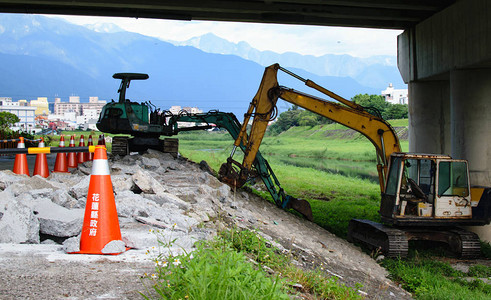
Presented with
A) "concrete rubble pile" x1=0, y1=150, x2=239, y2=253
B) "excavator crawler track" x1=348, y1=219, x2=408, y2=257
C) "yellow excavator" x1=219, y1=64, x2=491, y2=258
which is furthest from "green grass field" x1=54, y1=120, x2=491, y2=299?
"concrete rubble pile" x1=0, y1=150, x2=239, y2=253

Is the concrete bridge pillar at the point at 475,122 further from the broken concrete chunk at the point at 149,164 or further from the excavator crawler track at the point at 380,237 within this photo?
the broken concrete chunk at the point at 149,164

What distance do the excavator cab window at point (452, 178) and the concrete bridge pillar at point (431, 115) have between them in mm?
5379

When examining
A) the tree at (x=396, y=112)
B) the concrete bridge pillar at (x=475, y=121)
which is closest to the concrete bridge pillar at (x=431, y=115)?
the concrete bridge pillar at (x=475, y=121)

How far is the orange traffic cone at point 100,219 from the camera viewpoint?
17.8ft

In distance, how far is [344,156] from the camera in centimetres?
4969

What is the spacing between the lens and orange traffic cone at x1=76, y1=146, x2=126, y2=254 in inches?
214

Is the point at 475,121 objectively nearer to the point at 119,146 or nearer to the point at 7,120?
the point at 119,146

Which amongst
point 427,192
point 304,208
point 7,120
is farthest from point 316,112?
point 7,120

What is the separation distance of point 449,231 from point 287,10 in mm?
8366

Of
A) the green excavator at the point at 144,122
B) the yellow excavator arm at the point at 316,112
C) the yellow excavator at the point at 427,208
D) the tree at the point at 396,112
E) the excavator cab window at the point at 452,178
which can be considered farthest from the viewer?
the tree at the point at 396,112

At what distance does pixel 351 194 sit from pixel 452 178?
451 inches

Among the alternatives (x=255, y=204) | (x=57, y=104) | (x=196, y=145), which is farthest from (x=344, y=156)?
(x=57, y=104)

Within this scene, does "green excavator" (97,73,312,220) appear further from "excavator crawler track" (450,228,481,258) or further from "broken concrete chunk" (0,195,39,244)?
"broken concrete chunk" (0,195,39,244)

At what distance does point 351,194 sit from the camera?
23.3 meters
